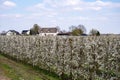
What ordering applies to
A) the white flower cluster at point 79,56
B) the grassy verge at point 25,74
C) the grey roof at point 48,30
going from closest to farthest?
the white flower cluster at point 79,56 < the grassy verge at point 25,74 < the grey roof at point 48,30

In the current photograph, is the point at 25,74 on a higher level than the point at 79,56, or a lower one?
lower

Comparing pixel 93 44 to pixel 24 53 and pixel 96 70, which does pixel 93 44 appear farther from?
pixel 24 53

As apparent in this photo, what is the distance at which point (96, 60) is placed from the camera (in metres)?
13.3

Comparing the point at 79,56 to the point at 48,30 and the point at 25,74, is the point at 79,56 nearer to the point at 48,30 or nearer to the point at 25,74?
the point at 25,74

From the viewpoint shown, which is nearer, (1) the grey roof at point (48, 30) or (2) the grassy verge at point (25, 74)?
(2) the grassy verge at point (25, 74)

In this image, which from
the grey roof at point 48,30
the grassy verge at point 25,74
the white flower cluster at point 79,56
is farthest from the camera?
the grey roof at point 48,30

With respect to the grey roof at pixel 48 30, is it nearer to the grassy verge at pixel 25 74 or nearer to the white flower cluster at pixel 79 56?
the white flower cluster at pixel 79 56

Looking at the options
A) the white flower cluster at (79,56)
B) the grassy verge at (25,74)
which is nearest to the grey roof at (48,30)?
the white flower cluster at (79,56)

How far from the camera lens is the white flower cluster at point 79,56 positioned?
41.5 feet

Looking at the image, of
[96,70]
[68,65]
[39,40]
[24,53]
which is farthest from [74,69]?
[24,53]

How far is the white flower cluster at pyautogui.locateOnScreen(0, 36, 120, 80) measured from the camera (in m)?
12.6

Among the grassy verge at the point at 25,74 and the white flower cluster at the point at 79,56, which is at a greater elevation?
the white flower cluster at the point at 79,56

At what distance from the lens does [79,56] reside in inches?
591

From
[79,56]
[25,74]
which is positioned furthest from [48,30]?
[79,56]
